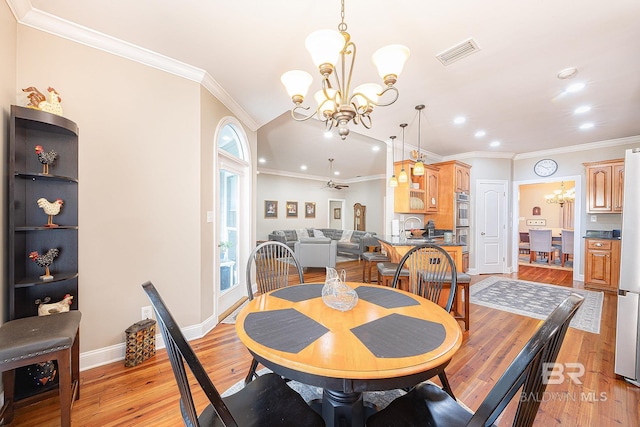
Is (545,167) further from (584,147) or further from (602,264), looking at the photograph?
(602,264)

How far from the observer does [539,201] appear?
29.7 feet

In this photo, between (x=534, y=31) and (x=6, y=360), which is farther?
(x=534, y=31)

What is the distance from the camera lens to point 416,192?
5.20 m

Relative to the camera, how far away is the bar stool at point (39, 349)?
132 cm

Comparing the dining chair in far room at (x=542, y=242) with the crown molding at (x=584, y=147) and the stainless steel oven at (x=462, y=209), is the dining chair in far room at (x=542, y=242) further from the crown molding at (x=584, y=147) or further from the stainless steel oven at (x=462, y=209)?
the stainless steel oven at (x=462, y=209)

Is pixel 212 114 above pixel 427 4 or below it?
below

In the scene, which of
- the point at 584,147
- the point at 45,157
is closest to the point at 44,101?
the point at 45,157

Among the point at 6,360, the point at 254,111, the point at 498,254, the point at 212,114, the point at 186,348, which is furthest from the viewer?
the point at 498,254

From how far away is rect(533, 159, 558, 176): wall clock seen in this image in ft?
18.2

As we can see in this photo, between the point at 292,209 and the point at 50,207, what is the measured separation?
25.1 feet

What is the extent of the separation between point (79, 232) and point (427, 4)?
3159 mm

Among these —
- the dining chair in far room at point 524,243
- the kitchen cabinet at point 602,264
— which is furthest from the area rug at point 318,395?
the dining chair in far room at point 524,243

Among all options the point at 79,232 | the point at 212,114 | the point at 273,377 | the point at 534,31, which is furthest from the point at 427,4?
the point at 79,232

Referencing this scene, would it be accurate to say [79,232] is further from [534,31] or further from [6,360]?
[534,31]
